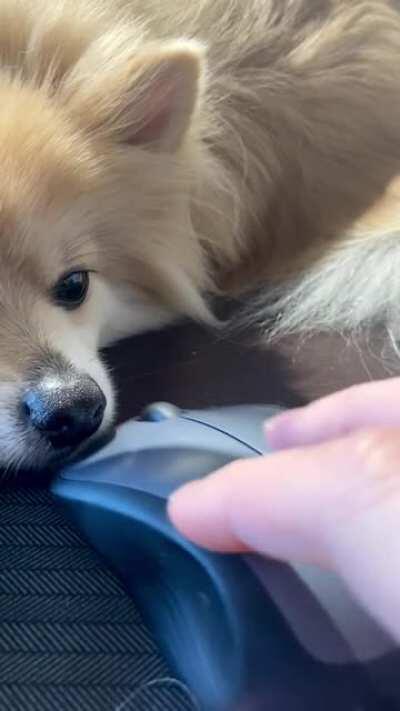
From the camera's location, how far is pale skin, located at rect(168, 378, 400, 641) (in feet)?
1.90

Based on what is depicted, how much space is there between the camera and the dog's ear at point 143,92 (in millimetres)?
1319

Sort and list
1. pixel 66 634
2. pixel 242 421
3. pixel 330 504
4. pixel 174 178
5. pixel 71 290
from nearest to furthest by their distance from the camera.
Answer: pixel 330 504
pixel 66 634
pixel 242 421
pixel 71 290
pixel 174 178

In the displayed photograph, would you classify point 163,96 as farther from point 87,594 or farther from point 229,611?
point 229,611

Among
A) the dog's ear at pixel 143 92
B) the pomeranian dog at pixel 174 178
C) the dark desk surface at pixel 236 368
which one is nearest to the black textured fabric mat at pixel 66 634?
the pomeranian dog at pixel 174 178

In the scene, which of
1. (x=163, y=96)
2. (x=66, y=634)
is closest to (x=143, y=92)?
(x=163, y=96)

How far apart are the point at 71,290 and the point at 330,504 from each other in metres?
0.80

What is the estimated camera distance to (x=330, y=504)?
606 mm

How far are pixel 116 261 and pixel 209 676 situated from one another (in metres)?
0.81

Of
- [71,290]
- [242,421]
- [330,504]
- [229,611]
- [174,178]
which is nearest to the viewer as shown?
[330,504]

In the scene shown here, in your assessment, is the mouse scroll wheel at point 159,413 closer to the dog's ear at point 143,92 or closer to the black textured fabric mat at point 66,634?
the black textured fabric mat at point 66,634

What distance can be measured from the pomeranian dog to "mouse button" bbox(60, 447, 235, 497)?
6.2 inches

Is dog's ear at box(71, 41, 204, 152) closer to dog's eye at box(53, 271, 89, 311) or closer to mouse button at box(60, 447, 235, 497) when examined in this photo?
dog's eye at box(53, 271, 89, 311)

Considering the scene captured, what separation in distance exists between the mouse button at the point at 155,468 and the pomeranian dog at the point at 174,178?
0.52ft

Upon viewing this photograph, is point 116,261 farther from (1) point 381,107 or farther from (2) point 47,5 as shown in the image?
(1) point 381,107
